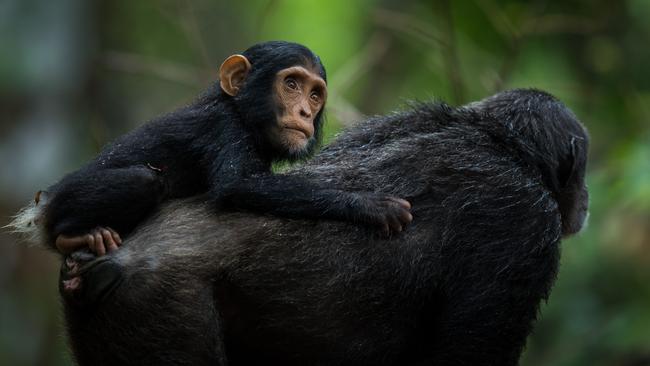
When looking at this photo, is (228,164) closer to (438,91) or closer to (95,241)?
(95,241)

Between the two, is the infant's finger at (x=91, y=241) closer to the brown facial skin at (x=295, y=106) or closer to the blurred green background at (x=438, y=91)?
the brown facial skin at (x=295, y=106)

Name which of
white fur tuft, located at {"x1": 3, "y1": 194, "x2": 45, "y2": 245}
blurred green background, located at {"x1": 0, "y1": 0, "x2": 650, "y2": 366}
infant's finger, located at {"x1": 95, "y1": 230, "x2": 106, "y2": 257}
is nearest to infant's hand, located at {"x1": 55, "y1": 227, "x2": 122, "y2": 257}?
infant's finger, located at {"x1": 95, "y1": 230, "x2": 106, "y2": 257}

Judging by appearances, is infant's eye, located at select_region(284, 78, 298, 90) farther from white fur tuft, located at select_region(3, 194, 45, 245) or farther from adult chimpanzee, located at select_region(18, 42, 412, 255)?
white fur tuft, located at select_region(3, 194, 45, 245)

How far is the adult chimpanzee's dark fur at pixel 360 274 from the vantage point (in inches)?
190

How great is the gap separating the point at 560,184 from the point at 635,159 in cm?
328

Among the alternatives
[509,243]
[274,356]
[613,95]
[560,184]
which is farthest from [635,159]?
[274,356]

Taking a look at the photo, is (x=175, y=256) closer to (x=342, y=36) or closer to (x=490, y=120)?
(x=490, y=120)

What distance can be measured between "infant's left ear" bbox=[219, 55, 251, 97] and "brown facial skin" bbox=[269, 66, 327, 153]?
0.22m

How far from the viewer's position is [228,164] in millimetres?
5375

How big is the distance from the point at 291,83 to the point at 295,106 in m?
0.15

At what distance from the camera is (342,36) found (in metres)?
19.1

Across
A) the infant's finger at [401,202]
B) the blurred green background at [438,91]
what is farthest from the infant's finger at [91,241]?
the blurred green background at [438,91]

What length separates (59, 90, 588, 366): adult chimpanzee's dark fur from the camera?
482 cm

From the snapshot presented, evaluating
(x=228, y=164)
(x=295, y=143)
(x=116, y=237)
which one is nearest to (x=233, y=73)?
(x=295, y=143)
